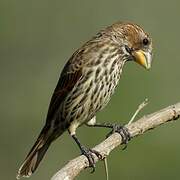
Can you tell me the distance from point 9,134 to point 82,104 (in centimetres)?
360

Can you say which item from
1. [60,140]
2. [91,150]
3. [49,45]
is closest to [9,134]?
[60,140]

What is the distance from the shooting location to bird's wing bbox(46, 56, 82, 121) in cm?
1123

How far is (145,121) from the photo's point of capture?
10.2 m

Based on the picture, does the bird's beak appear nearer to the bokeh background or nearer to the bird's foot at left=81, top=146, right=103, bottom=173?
the bird's foot at left=81, top=146, right=103, bottom=173

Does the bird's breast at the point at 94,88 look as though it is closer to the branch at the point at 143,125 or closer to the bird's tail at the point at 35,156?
the bird's tail at the point at 35,156

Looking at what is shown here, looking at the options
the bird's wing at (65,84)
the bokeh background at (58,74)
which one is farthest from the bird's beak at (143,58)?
the bokeh background at (58,74)

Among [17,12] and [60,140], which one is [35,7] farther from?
[60,140]

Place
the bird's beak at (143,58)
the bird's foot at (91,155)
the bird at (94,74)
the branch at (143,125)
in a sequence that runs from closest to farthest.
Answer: the branch at (143,125)
the bird's foot at (91,155)
the bird's beak at (143,58)
the bird at (94,74)

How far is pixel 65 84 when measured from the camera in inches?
446

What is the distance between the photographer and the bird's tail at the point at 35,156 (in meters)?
11.5

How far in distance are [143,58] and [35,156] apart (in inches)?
51.9

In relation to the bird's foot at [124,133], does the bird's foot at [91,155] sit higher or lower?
lower

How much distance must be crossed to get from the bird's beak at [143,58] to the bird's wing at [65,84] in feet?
1.56

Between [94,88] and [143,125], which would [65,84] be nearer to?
[94,88]
